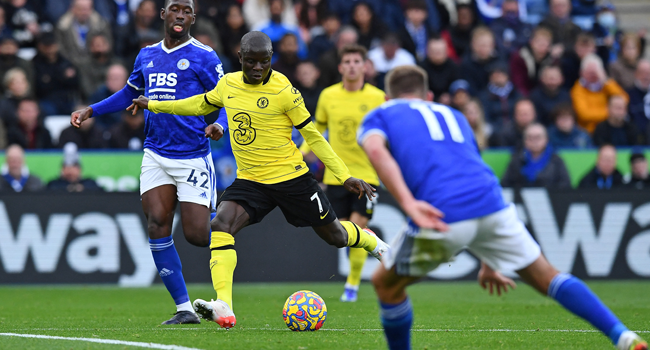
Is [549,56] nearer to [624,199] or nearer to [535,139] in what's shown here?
[535,139]

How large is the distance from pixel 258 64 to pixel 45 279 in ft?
21.2

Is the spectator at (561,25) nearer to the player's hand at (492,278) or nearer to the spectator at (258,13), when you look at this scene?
the spectator at (258,13)

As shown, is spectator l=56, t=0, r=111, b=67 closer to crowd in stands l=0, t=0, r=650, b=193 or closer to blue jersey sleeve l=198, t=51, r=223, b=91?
crowd in stands l=0, t=0, r=650, b=193

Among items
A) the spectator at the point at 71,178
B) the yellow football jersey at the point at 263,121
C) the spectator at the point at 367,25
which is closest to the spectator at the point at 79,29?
the spectator at the point at 71,178

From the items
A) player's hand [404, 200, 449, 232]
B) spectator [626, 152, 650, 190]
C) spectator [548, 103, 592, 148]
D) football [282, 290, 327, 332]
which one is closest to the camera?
player's hand [404, 200, 449, 232]

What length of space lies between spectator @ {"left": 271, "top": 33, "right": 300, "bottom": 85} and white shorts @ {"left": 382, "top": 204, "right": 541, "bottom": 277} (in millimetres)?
9515

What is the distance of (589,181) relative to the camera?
12.8m

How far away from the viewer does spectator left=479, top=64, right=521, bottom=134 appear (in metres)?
14.3

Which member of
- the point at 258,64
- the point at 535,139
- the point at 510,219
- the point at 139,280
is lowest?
the point at 139,280

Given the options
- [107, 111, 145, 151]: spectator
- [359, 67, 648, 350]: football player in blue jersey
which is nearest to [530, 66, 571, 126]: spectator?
[107, 111, 145, 151]: spectator

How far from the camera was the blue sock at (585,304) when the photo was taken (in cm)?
455

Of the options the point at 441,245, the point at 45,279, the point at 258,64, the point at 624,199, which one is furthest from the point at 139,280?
the point at 441,245

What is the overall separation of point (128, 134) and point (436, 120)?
8.94 meters

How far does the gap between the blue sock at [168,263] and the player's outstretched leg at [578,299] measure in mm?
3538
